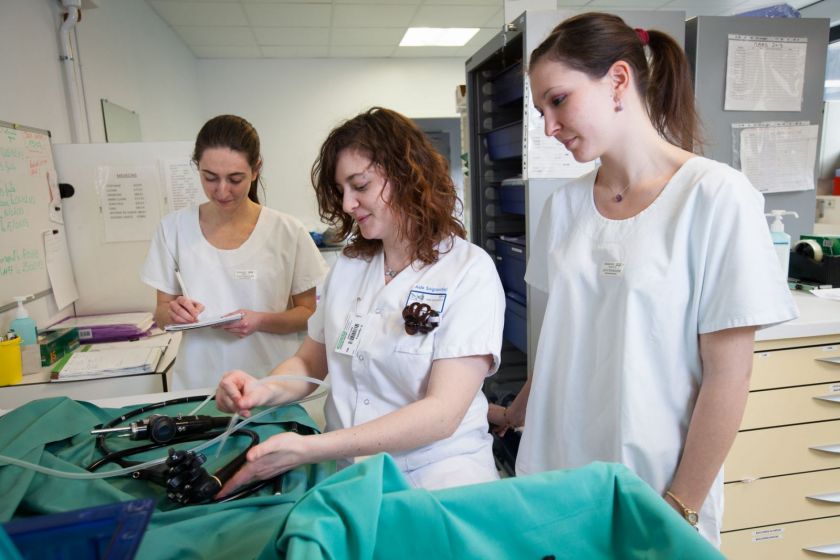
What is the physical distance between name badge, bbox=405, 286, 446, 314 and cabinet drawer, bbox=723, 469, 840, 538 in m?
1.10

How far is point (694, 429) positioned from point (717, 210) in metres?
0.37

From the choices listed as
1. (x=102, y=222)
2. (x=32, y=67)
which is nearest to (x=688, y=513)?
(x=102, y=222)

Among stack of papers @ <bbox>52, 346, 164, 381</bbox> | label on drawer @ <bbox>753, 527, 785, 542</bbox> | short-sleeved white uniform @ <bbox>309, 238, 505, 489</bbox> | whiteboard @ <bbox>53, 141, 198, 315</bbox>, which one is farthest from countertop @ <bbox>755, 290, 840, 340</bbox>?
whiteboard @ <bbox>53, 141, 198, 315</bbox>

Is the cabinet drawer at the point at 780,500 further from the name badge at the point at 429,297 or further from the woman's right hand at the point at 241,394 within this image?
the woman's right hand at the point at 241,394

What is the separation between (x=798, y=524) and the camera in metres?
1.65

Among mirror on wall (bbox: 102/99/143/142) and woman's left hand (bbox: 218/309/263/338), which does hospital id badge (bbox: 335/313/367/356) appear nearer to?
woman's left hand (bbox: 218/309/263/338)

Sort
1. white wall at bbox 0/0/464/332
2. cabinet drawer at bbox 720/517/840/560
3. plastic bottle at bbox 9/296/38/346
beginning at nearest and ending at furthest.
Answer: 1. cabinet drawer at bbox 720/517/840/560
2. plastic bottle at bbox 9/296/38/346
3. white wall at bbox 0/0/464/332

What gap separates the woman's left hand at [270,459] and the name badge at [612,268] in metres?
0.62

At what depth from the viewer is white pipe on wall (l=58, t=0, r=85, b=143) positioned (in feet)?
8.18

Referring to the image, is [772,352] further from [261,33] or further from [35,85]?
[261,33]

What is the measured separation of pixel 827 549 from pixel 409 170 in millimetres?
1704

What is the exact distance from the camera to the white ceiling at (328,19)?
4219 mm

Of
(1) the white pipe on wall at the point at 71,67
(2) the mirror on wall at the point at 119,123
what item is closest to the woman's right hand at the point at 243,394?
(1) the white pipe on wall at the point at 71,67

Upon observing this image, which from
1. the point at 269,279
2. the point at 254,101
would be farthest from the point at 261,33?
the point at 269,279
